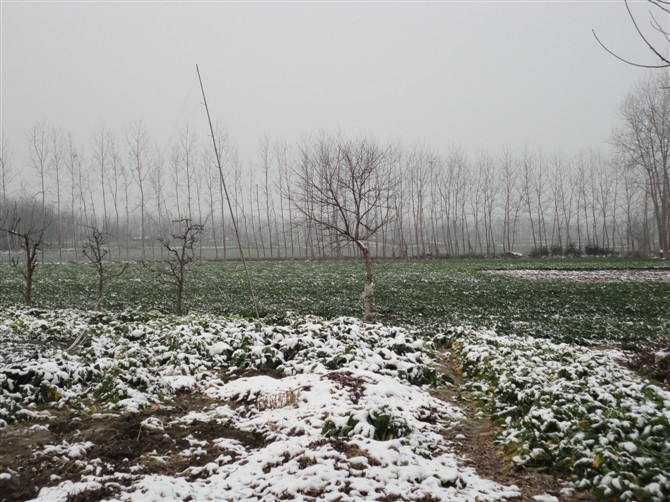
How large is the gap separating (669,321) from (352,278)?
14921mm

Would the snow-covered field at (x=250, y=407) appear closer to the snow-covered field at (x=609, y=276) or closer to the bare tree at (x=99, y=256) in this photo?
the bare tree at (x=99, y=256)

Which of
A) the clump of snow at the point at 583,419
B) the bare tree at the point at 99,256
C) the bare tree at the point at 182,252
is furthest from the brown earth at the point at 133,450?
the bare tree at the point at 182,252

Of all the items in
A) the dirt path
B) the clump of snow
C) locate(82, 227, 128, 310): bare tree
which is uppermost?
locate(82, 227, 128, 310): bare tree

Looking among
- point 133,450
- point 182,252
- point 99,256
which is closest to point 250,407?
point 133,450

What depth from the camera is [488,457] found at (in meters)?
4.48

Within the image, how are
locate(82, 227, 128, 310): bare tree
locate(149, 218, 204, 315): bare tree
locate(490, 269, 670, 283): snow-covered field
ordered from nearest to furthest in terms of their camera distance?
1. locate(82, 227, 128, 310): bare tree
2. locate(149, 218, 204, 315): bare tree
3. locate(490, 269, 670, 283): snow-covered field

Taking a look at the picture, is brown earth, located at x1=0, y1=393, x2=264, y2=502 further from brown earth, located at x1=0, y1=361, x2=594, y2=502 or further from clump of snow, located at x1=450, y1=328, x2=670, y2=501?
clump of snow, located at x1=450, y1=328, x2=670, y2=501

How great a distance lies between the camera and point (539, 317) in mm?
13648

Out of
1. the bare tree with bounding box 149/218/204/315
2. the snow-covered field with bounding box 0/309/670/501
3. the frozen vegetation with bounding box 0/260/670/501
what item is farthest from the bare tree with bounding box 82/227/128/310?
the snow-covered field with bounding box 0/309/670/501

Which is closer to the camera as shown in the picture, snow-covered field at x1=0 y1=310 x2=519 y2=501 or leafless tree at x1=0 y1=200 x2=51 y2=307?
snow-covered field at x1=0 y1=310 x2=519 y2=501

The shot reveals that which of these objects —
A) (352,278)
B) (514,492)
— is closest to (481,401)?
(514,492)

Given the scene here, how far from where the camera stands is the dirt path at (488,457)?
12.1 feet

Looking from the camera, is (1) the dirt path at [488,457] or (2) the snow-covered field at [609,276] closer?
(1) the dirt path at [488,457]

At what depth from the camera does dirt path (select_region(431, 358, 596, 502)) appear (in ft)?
12.1
